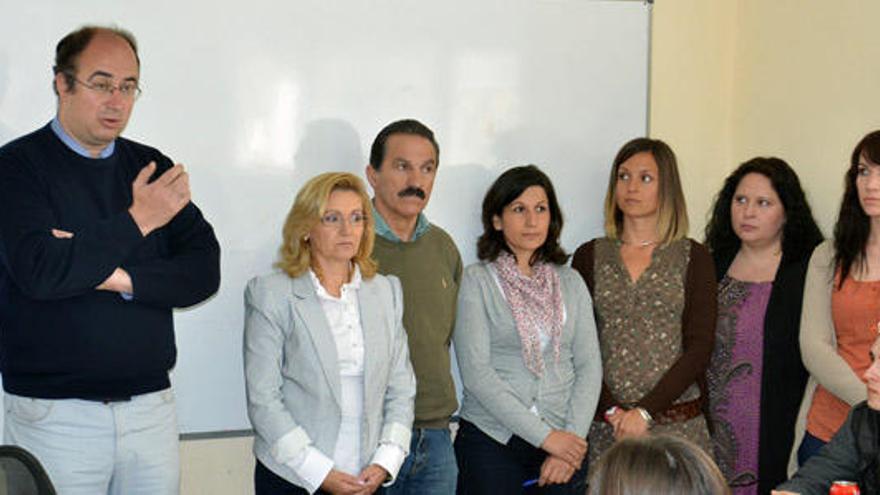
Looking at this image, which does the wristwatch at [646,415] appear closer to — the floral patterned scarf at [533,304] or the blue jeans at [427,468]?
the floral patterned scarf at [533,304]

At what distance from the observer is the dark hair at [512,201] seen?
12.0 ft

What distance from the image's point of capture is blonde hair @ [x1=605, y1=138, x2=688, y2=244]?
3.75 m

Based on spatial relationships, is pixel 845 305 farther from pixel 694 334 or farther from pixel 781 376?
pixel 694 334

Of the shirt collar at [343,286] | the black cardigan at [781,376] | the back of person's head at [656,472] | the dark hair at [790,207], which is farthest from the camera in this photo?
the dark hair at [790,207]

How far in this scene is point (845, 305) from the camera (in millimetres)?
3438

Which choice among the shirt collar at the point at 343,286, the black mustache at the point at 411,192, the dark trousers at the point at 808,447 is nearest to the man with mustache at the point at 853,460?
the dark trousers at the point at 808,447

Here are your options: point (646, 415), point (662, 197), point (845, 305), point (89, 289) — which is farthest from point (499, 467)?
point (89, 289)

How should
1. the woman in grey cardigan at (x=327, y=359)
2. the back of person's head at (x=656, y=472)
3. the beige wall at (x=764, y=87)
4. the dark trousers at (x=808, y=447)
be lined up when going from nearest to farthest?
the back of person's head at (x=656, y=472)
the woman in grey cardigan at (x=327, y=359)
the dark trousers at (x=808, y=447)
the beige wall at (x=764, y=87)

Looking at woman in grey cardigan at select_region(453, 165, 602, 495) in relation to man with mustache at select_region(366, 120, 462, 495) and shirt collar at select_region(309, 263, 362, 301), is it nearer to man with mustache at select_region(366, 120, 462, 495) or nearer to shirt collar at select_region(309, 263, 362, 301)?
man with mustache at select_region(366, 120, 462, 495)

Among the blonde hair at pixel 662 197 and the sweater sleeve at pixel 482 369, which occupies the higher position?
the blonde hair at pixel 662 197

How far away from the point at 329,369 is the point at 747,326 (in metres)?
1.53

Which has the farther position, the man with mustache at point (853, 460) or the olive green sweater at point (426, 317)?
the olive green sweater at point (426, 317)

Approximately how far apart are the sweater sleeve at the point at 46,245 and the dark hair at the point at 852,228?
219 cm

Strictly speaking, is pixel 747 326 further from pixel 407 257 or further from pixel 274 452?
pixel 274 452
